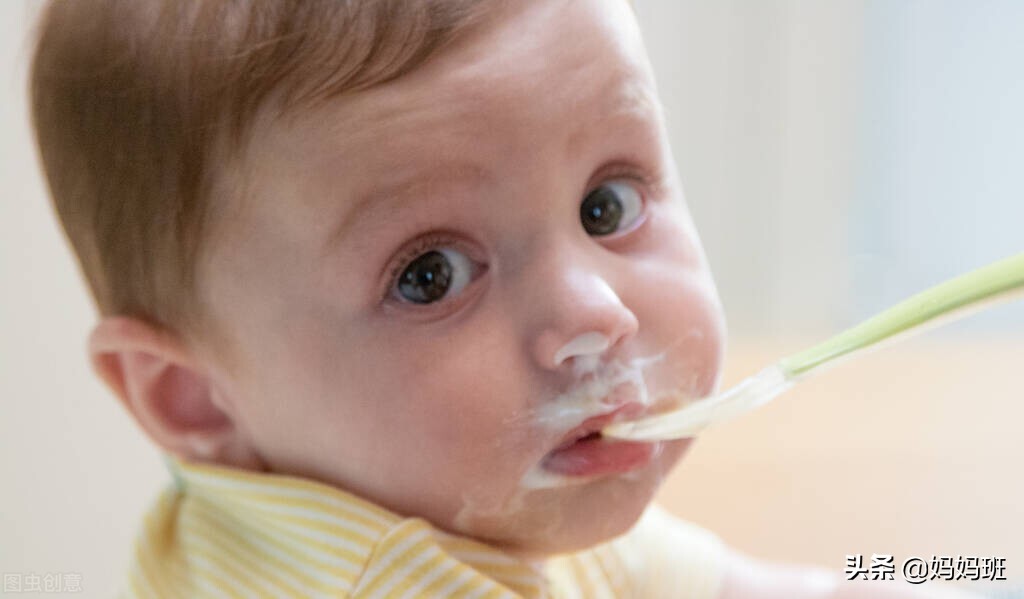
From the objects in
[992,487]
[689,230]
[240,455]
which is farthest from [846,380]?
Answer: [240,455]

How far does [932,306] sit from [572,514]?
18 cm

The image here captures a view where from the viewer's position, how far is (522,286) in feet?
1.59

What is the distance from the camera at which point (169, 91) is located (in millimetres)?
489

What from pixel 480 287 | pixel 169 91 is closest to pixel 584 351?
pixel 480 287

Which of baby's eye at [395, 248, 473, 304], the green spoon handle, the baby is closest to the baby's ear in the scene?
the baby

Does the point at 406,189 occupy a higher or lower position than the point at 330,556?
higher

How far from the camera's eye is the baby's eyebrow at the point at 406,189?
1.54ft

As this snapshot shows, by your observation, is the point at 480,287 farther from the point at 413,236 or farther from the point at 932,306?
the point at 932,306

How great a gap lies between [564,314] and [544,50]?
0.11 metres

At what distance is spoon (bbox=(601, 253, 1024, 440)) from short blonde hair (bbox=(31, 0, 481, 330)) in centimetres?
18

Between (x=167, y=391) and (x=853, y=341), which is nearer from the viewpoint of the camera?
(x=853, y=341)

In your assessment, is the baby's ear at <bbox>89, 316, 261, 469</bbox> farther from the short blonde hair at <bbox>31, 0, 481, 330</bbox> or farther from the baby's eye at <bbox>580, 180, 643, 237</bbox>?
the baby's eye at <bbox>580, 180, 643, 237</bbox>

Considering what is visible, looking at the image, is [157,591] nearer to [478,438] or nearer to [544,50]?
[478,438]

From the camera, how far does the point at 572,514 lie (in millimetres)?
521
